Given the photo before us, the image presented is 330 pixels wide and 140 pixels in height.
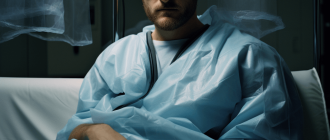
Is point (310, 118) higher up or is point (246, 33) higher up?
point (246, 33)

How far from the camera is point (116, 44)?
85cm

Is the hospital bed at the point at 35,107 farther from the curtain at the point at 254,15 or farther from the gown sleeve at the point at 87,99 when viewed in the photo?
the curtain at the point at 254,15

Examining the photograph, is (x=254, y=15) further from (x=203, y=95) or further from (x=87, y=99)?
(x=87, y=99)

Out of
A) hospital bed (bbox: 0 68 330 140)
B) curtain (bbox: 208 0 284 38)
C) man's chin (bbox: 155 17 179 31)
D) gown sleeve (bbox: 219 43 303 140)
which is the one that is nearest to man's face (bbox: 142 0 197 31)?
man's chin (bbox: 155 17 179 31)

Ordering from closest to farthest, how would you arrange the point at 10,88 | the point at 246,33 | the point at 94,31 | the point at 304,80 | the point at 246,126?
the point at 246,126 → the point at 246,33 → the point at 304,80 → the point at 10,88 → the point at 94,31

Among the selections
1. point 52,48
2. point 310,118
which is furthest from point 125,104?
point 52,48

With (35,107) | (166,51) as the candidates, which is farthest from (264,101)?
(35,107)

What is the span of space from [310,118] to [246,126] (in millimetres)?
322

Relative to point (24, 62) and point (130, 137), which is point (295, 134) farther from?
point (24, 62)

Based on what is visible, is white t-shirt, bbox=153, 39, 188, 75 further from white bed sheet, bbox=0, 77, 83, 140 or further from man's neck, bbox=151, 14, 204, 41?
white bed sheet, bbox=0, 77, 83, 140

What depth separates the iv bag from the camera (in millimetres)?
868

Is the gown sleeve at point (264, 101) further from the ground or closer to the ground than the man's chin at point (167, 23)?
closer to the ground

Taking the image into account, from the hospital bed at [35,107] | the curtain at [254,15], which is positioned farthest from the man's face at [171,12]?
the hospital bed at [35,107]

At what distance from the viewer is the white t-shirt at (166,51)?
76 centimetres
